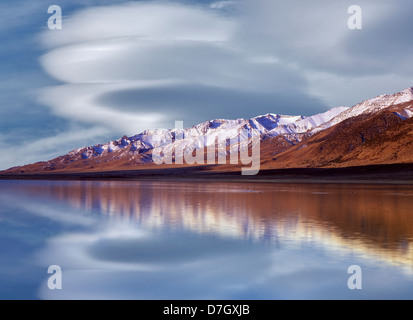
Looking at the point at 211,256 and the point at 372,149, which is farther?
the point at 372,149

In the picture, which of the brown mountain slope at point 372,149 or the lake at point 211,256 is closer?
the lake at point 211,256

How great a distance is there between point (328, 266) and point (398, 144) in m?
151

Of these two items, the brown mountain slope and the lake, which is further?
the brown mountain slope

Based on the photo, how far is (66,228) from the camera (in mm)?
22719

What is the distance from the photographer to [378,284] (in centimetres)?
1165

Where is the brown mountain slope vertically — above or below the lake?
above

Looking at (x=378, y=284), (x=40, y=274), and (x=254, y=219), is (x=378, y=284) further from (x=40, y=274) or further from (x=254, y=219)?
(x=254, y=219)

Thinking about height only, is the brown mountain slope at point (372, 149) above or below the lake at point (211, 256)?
above

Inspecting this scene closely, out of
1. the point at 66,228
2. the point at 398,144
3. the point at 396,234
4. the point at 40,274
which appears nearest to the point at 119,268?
the point at 40,274

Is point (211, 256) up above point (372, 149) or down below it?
below

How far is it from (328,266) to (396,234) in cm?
681

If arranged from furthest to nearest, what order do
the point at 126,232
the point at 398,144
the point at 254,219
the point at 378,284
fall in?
the point at 398,144, the point at 254,219, the point at 126,232, the point at 378,284

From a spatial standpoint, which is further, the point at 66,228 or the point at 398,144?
the point at 398,144
